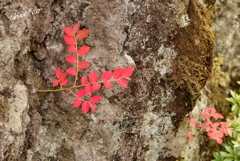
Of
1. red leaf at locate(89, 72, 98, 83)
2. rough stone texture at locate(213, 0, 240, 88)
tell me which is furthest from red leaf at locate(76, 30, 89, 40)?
rough stone texture at locate(213, 0, 240, 88)

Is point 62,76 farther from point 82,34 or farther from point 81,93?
point 82,34

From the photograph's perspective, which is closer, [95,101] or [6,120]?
[6,120]

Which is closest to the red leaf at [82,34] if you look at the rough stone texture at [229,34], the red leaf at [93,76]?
the red leaf at [93,76]

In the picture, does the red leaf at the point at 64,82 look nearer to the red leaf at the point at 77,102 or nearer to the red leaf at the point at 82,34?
the red leaf at the point at 77,102

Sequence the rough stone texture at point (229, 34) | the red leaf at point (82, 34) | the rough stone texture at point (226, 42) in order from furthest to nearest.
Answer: the rough stone texture at point (229, 34), the rough stone texture at point (226, 42), the red leaf at point (82, 34)

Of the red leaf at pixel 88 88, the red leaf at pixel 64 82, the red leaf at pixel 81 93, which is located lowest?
the red leaf at pixel 81 93

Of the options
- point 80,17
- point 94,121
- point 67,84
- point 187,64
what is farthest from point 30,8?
point 187,64

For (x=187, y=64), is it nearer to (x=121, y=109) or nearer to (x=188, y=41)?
(x=188, y=41)
